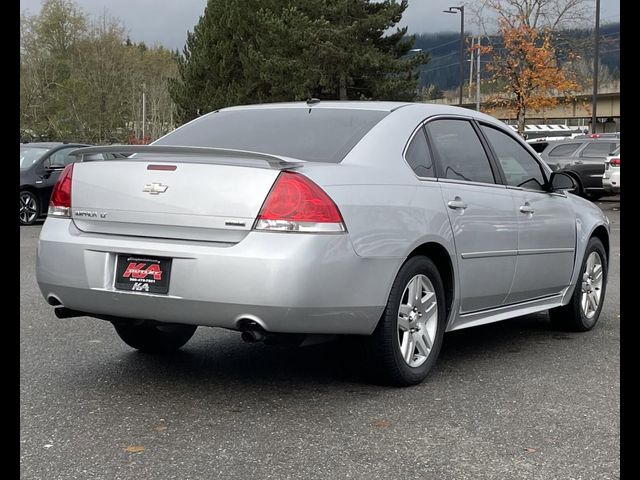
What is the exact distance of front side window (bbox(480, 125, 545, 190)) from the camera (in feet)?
20.3

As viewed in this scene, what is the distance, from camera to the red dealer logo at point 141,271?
4.50 metres

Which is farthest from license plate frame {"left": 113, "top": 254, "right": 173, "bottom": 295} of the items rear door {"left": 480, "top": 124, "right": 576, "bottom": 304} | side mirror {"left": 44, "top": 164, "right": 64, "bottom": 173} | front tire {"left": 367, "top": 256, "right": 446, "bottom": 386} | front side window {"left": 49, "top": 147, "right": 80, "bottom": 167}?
front side window {"left": 49, "top": 147, "right": 80, "bottom": 167}

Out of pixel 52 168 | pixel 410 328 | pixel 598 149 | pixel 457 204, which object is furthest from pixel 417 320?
pixel 598 149

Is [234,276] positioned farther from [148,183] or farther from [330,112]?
[330,112]

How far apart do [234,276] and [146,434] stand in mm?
821

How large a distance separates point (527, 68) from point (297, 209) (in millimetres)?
41771

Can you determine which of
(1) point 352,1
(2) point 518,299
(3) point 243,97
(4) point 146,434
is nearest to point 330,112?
(2) point 518,299

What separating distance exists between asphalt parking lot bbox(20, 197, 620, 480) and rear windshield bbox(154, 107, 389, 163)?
3.85 feet

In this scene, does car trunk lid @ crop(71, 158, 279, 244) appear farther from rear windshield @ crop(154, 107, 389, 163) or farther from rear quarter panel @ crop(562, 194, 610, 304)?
rear quarter panel @ crop(562, 194, 610, 304)

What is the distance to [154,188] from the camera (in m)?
4.64

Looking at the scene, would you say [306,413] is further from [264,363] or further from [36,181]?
[36,181]

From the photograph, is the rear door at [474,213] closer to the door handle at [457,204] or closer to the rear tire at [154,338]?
the door handle at [457,204]

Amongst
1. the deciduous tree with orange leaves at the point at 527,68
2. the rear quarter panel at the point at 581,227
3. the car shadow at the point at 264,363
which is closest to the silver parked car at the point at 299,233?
the car shadow at the point at 264,363

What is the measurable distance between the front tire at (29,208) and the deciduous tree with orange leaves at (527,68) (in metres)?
30.2
